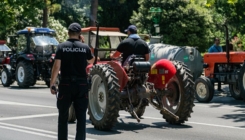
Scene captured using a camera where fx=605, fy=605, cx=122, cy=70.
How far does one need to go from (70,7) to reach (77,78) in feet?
146

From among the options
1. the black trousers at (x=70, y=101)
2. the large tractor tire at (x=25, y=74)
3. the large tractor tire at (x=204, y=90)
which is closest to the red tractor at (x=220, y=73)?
the large tractor tire at (x=204, y=90)

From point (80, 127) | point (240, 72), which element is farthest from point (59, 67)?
point (240, 72)

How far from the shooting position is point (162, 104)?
1216 centimetres

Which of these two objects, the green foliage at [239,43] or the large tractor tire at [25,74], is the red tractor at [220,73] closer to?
the large tractor tire at [25,74]

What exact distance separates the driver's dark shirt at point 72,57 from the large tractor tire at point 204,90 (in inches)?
359

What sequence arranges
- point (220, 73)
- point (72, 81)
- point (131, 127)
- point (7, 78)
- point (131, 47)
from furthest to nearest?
point (7, 78) → point (220, 73) → point (131, 127) → point (131, 47) → point (72, 81)

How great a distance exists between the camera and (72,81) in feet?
29.4

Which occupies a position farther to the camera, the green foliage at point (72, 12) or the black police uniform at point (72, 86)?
the green foliage at point (72, 12)

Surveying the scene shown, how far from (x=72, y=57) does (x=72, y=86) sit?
0.43 m

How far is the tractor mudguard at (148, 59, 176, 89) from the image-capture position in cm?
1206

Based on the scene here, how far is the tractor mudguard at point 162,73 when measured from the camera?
12.1m

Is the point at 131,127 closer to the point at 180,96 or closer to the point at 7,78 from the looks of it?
the point at 180,96

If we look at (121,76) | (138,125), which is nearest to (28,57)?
(138,125)

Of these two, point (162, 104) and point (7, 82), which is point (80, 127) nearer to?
point (162, 104)
